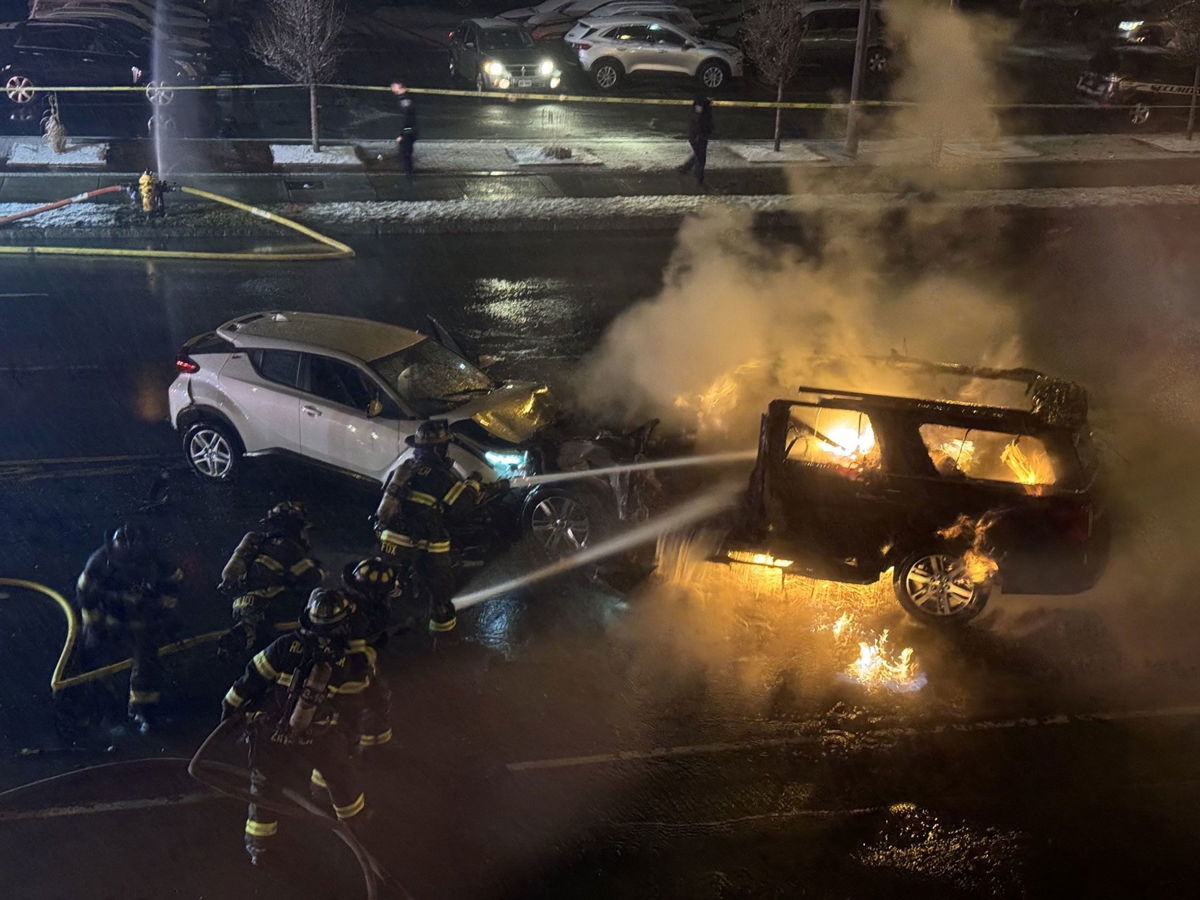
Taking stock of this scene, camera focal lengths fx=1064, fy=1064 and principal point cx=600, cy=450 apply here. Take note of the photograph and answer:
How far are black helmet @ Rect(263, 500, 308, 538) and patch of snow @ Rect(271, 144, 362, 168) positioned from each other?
13.5 meters

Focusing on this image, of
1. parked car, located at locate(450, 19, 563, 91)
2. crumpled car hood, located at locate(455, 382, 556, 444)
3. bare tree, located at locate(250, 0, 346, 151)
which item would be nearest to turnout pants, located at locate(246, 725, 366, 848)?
crumpled car hood, located at locate(455, 382, 556, 444)

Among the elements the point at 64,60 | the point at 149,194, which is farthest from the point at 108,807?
the point at 64,60

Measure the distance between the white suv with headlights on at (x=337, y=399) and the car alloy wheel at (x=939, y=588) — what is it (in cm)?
285

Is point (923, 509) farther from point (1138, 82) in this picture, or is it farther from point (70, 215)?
point (1138, 82)

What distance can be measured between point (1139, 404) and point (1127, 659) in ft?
17.4

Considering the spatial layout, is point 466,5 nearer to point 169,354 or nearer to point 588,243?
point 588,243

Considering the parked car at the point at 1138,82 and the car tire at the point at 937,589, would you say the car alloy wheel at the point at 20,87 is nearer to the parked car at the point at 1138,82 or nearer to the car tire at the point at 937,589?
the car tire at the point at 937,589

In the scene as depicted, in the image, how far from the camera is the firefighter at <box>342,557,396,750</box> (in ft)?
17.3

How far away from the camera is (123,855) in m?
5.21

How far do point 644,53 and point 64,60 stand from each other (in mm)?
12104

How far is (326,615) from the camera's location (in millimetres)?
5082

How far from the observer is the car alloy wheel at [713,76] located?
2491 centimetres

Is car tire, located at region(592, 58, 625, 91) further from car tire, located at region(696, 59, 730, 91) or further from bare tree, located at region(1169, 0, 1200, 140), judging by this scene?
bare tree, located at region(1169, 0, 1200, 140)

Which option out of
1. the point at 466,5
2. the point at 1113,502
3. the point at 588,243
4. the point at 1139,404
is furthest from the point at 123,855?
the point at 466,5
